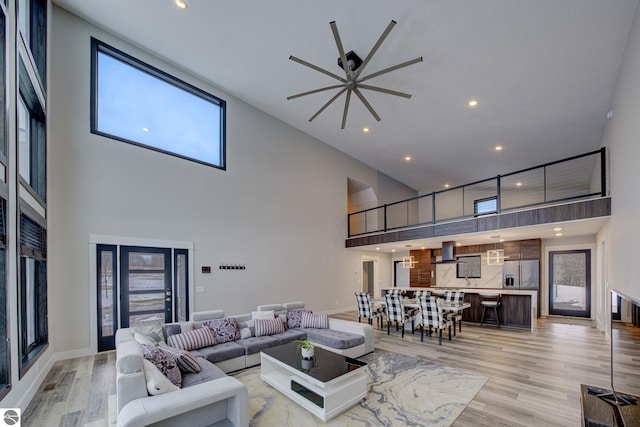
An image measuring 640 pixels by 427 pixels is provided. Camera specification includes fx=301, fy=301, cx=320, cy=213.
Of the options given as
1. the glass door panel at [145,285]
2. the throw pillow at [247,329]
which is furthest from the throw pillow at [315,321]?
the glass door panel at [145,285]

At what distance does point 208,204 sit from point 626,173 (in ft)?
24.2

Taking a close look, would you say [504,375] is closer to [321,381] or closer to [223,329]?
[321,381]

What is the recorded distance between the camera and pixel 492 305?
24.4ft

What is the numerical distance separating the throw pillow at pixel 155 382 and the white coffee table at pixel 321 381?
4.65ft

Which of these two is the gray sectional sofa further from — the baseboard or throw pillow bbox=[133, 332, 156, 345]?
the baseboard

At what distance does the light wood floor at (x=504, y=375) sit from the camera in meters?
3.05

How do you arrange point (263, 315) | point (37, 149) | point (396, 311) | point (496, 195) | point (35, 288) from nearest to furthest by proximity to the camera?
point (35, 288)
point (37, 149)
point (263, 315)
point (396, 311)
point (496, 195)

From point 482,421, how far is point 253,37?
6296 millimetres

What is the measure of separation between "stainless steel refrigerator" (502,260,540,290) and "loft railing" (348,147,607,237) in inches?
73.2

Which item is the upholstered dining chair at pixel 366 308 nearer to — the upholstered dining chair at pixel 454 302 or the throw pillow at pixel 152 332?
the upholstered dining chair at pixel 454 302

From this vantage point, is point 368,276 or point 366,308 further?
point 368,276

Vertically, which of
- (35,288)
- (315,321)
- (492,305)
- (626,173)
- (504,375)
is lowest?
(504,375)

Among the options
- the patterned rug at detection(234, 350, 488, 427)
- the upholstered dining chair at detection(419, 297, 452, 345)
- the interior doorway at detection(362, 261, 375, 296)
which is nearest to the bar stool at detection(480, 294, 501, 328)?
the upholstered dining chair at detection(419, 297, 452, 345)

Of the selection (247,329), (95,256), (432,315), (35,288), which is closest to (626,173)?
(432,315)
